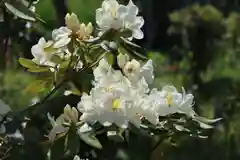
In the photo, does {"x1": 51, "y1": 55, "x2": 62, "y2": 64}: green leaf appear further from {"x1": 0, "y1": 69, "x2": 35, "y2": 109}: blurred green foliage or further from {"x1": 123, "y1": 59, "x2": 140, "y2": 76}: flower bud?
{"x1": 0, "y1": 69, "x2": 35, "y2": 109}: blurred green foliage

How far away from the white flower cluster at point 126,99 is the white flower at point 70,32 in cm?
5

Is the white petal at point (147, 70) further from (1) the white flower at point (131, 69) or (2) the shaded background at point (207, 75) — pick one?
(2) the shaded background at point (207, 75)

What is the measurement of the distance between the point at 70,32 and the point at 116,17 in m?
0.08

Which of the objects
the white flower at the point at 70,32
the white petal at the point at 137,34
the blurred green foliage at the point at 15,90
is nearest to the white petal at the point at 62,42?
the white flower at the point at 70,32

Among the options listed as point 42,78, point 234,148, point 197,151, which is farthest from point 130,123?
point 234,148

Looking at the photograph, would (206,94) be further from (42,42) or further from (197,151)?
(42,42)

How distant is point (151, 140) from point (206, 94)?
131 inches

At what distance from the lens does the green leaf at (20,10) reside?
0.98 meters

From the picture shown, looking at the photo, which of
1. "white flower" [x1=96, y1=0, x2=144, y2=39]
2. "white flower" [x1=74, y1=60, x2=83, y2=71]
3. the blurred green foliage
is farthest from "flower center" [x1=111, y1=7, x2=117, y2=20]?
the blurred green foliage

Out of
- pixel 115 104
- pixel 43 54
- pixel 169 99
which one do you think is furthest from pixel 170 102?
pixel 43 54

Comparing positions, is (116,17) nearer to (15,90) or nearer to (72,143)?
(72,143)

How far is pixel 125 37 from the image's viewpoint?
3.13 ft

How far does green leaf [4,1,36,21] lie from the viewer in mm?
982

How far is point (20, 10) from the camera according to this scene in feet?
3.25
